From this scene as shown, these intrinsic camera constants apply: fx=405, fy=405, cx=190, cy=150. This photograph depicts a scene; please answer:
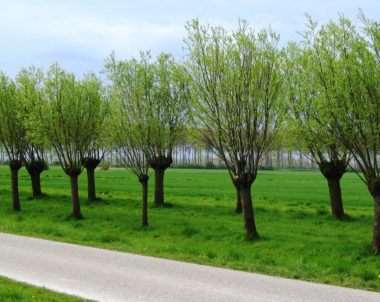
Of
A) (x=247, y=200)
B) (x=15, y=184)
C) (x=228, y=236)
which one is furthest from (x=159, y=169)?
(x=247, y=200)

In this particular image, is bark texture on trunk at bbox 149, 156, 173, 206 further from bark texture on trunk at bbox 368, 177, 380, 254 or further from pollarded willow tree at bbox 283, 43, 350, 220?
bark texture on trunk at bbox 368, 177, 380, 254

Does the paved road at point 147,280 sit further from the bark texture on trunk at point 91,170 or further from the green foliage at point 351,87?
the bark texture on trunk at point 91,170

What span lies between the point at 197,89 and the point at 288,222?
27.0 ft

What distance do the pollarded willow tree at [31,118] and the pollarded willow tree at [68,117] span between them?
2.27 ft

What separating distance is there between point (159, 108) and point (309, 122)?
1044 cm

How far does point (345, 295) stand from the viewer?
8.06m

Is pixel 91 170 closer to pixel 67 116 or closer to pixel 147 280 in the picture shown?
pixel 67 116

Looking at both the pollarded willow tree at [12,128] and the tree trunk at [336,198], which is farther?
the pollarded willow tree at [12,128]

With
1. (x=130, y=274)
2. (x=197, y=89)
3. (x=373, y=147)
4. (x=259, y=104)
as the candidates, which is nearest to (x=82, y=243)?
(x=130, y=274)

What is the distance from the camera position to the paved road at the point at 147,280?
7.83 metres

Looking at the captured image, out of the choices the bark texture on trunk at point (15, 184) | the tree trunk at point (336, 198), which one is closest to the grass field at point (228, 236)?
the bark texture on trunk at point (15, 184)

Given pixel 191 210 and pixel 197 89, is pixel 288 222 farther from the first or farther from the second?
pixel 197 89

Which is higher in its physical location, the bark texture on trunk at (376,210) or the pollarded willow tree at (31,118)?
the pollarded willow tree at (31,118)

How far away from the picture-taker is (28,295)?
7680mm
